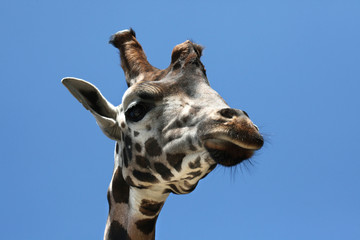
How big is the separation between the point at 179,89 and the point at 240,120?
1032 millimetres

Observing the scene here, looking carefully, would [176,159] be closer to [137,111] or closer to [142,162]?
[142,162]

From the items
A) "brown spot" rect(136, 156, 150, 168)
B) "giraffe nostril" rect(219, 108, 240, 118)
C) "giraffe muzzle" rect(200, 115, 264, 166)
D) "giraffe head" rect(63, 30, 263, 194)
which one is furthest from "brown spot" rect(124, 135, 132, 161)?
"giraffe nostril" rect(219, 108, 240, 118)

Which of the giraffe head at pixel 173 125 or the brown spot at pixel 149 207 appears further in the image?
the brown spot at pixel 149 207

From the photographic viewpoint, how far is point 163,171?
393 cm

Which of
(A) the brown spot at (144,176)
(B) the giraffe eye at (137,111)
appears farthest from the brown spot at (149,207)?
(B) the giraffe eye at (137,111)

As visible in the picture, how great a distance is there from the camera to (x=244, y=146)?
319cm

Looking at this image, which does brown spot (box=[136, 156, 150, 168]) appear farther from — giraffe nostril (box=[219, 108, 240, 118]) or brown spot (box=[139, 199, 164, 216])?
giraffe nostril (box=[219, 108, 240, 118])

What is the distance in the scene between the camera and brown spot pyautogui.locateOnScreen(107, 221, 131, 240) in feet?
14.7

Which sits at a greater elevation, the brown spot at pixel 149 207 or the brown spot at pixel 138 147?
the brown spot at pixel 138 147

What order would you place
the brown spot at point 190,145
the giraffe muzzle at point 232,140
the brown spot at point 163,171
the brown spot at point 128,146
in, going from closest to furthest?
the giraffe muzzle at point 232,140 → the brown spot at point 190,145 → the brown spot at point 163,171 → the brown spot at point 128,146

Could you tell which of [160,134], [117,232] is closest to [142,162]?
[160,134]

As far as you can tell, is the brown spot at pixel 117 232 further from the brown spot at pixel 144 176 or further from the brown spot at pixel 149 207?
the brown spot at pixel 144 176

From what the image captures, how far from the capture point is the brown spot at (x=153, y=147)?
3.93 metres

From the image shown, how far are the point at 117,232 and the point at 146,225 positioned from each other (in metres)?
0.35
